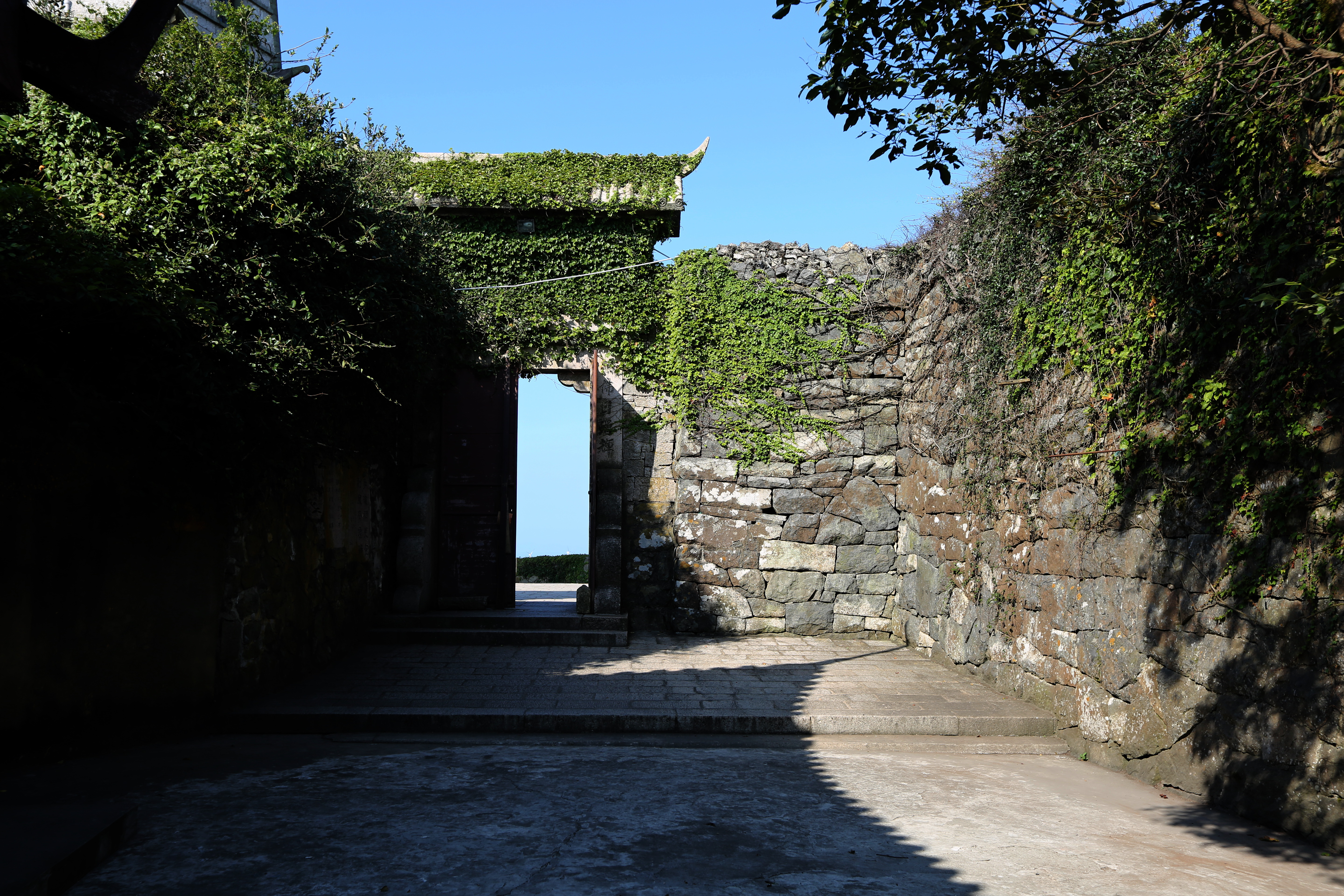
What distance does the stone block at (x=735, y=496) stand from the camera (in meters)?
8.86

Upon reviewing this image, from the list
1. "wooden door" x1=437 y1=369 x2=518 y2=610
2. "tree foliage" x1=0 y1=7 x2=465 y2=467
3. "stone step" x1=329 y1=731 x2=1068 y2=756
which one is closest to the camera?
"tree foliage" x1=0 y1=7 x2=465 y2=467

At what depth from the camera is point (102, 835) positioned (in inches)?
128

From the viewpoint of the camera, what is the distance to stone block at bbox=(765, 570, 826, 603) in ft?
28.8

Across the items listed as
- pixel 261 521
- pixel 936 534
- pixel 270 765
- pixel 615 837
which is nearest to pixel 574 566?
pixel 936 534

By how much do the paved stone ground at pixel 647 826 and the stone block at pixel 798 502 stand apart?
12.5 ft

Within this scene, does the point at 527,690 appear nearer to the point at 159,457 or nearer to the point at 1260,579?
the point at 159,457

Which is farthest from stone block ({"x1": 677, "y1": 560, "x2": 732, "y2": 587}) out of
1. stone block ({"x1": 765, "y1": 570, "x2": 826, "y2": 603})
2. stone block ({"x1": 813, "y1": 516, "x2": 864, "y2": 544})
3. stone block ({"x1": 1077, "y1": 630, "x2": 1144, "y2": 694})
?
stone block ({"x1": 1077, "y1": 630, "x2": 1144, "y2": 694})

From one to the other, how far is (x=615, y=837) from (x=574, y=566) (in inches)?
512

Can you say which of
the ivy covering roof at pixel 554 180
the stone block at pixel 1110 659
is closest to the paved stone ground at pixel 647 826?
the stone block at pixel 1110 659

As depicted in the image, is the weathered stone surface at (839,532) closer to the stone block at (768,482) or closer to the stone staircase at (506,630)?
the stone block at (768,482)

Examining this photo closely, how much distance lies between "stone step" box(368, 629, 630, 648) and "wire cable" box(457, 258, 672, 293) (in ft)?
11.8

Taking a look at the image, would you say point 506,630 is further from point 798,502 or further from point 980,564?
point 980,564

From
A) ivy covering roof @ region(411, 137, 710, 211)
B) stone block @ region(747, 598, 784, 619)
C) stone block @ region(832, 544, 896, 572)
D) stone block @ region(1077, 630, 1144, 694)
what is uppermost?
ivy covering roof @ region(411, 137, 710, 211)

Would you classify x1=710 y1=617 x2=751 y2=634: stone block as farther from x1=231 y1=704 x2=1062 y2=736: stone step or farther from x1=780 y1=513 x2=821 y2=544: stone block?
x1=231 y1=704 x2=1062 y2=736: stone step
